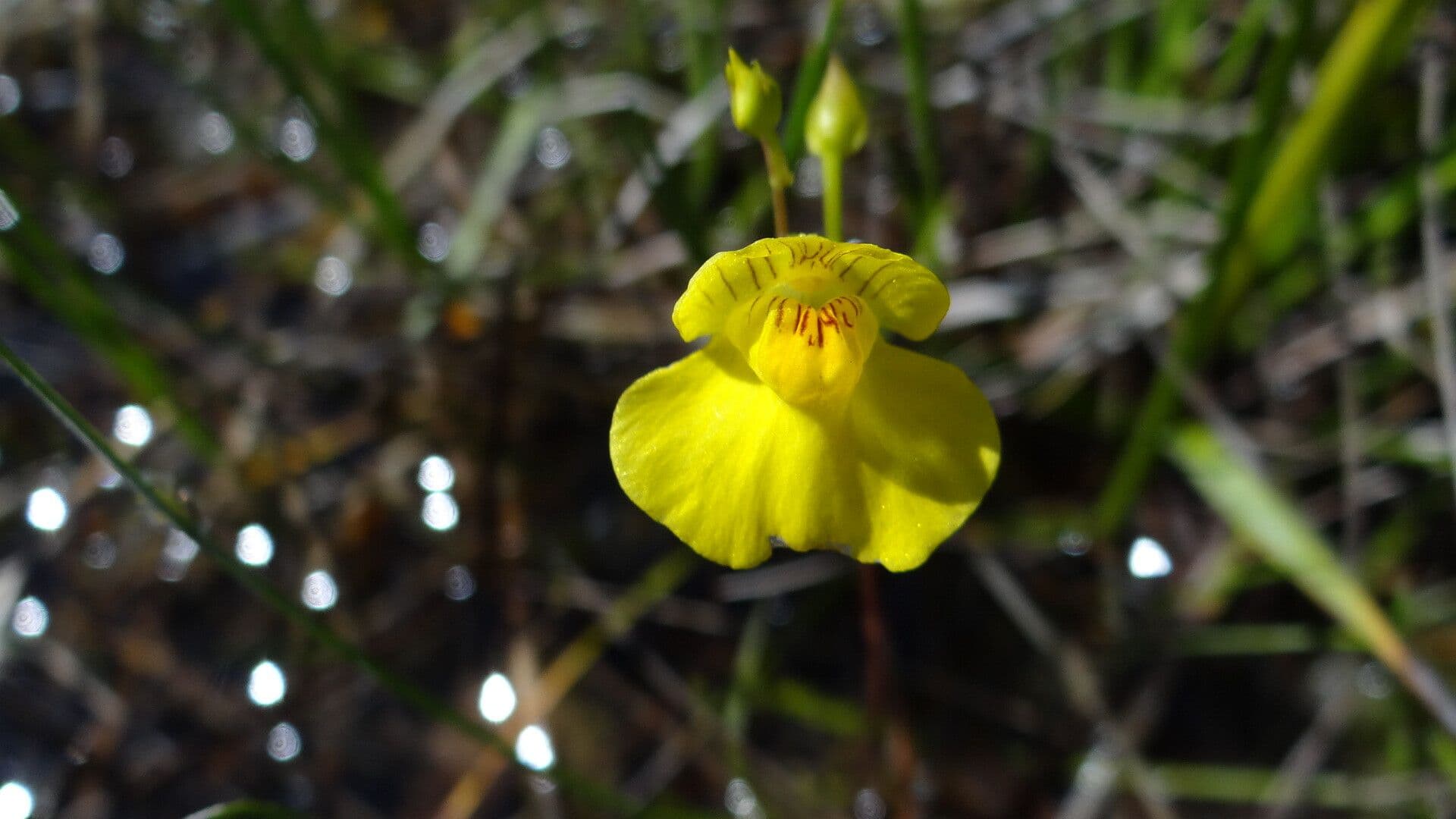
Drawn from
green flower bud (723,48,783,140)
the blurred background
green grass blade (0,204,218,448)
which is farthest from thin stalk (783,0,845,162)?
green grass blade (0,204,218,448)

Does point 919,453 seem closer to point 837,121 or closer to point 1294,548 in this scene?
point 837,121

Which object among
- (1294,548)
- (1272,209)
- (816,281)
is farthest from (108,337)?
(1294,548)

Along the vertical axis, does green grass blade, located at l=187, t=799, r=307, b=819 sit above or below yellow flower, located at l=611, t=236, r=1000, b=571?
below

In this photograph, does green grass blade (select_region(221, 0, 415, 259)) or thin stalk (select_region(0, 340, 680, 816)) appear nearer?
thin stalk (select_region(0, 340, 680, 816))

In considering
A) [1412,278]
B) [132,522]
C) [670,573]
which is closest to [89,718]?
[132,522]

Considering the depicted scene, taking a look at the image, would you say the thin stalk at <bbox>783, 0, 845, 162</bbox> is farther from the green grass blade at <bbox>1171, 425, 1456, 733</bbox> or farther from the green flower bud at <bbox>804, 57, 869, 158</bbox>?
the green grass blade at <bbox>1171, 425, 1456, 733</bbox>

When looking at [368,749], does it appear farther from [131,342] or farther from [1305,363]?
[1305,363]
